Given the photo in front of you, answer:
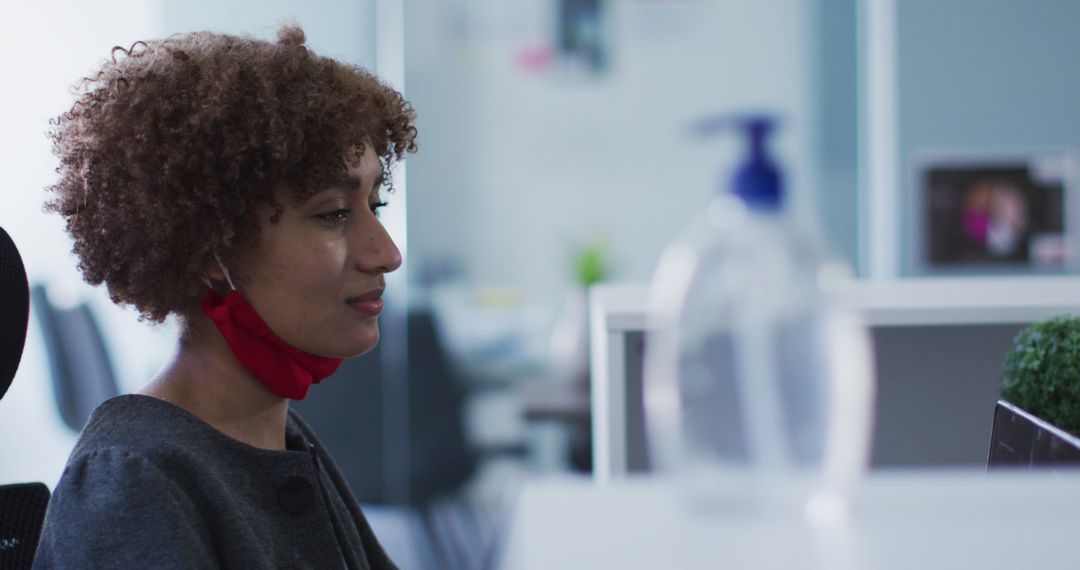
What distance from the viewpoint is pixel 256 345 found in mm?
1070

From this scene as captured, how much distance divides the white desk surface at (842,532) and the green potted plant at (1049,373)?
1.47 ft

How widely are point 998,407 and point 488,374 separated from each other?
9.18ft

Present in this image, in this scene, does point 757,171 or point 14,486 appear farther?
point 14,486

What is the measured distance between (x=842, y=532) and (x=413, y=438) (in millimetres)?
3256

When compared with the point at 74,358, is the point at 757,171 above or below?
above

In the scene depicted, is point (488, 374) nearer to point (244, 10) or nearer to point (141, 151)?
point (244, 10)

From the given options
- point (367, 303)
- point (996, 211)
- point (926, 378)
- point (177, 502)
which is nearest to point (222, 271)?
point (367, 303)

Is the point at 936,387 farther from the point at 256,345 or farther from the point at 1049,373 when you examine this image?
the point at 256,345

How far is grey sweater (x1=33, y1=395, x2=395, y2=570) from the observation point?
89cm

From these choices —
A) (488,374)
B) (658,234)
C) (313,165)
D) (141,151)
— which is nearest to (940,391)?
(313,165)

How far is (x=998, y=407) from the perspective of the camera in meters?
1.08

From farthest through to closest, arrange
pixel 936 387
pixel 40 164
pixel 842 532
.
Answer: pixel 40 164, pixel 936 387, pixel 842 532

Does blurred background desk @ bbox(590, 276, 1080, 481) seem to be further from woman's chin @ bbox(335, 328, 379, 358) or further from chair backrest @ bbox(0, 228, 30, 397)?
chair backrest @ bbox(0, 228, 30, 397)

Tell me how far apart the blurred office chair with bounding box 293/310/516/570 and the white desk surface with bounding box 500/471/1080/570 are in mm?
3075
